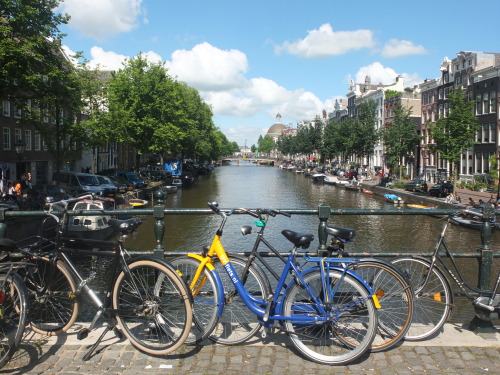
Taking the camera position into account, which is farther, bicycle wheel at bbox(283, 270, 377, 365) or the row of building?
the row of building

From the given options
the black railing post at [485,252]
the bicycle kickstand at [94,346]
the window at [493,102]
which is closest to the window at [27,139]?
the bicycle kickstand at [94,346]

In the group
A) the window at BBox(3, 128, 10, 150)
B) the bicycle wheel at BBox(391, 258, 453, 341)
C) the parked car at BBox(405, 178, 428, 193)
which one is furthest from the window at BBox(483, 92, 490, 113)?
the bicycle wheel at BBox(391, 258, 453, 341)

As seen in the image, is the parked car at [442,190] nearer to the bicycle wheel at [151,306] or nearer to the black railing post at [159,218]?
the black railing post at [159,218]

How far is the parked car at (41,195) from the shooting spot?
24.5 m

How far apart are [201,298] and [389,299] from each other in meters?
1.88

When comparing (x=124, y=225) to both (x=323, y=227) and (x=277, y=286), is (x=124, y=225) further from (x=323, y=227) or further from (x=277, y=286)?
(x=323, y=227)

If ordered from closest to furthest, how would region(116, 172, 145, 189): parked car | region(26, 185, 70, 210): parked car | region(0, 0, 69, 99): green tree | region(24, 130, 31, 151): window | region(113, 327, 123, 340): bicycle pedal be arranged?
region(113, 327, 123, 340): bicycle pedal
region(0, 0, 69, 99): green tree
region(26, 185, 70, 210): parked car
region(24, 130, 31, 151): window
region(116, 172, 145, 189): parked car

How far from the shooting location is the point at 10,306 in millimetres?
4191

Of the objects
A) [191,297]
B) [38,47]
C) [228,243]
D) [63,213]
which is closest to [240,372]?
[191,297]

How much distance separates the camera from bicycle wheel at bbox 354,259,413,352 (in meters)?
4.46

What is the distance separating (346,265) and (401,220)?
32.9 metres

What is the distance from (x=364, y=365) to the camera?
420 centimetres

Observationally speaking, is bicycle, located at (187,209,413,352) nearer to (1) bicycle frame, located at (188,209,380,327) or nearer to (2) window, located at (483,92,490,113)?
(1) bicycle frame, located at (188,209,380,327)

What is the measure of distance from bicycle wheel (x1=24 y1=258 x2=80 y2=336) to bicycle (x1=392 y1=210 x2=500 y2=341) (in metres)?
3.40
